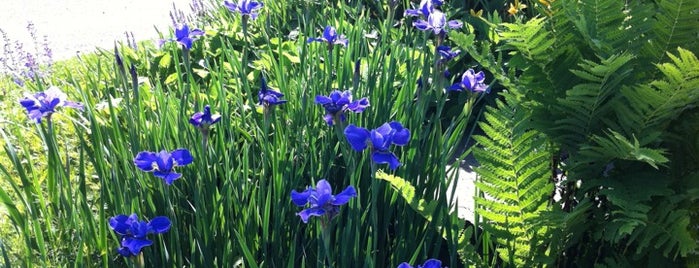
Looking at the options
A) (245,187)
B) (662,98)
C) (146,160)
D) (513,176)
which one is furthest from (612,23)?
(146,160)

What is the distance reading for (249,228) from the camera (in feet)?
5.93

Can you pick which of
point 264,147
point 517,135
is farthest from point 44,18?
point 517,135

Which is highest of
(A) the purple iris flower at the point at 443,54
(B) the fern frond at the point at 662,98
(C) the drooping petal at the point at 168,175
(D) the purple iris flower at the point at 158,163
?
(A) the purple iris flower at the point at 443,54

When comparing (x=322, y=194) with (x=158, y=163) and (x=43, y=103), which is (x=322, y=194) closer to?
(x=158, y=163)

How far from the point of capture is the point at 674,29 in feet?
5.32

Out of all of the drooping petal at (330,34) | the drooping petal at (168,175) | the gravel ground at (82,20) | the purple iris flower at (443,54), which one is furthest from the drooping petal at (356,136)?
the gravel ground at (82,20)

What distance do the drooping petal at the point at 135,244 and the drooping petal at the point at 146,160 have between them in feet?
0.62

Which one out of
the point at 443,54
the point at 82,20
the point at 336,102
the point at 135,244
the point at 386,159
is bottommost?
the point at 135,244

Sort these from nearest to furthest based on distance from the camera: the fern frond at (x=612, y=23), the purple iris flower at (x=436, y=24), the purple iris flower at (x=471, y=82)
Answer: the fern frond at (x=612, y=23) → the purple iris flower at (x=471, y=82) → the purple iris flower at (x=436, y=24)

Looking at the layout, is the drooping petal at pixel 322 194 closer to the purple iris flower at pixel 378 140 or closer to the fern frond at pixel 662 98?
the purple iris flower at pixel 378 140

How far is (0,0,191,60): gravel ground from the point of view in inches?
246

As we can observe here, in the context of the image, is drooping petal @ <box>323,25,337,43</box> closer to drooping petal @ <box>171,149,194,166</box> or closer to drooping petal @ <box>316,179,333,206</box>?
drooping petal @ <box>171,149,194,166</box>

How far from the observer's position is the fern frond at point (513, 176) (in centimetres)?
176

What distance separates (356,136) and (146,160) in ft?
1.44
